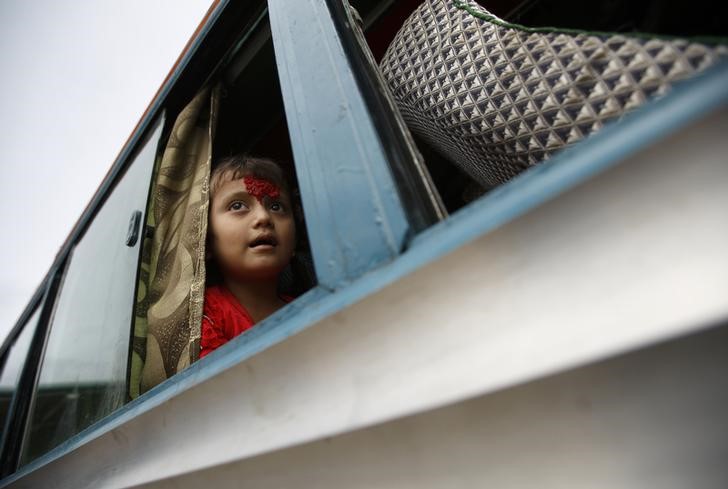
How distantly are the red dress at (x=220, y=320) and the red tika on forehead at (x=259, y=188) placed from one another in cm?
33

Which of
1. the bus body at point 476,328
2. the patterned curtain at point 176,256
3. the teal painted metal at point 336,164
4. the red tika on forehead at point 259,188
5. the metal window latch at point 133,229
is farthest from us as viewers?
the red tika on forehead at point 259,188

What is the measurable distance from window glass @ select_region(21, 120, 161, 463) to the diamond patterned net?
36.5 inches

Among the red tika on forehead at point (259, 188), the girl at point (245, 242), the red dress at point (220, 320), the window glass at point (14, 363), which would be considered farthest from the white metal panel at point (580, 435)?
the window glass at point (14, 363)

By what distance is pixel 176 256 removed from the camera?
3.96ft

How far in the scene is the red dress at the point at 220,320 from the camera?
1062 millimetres

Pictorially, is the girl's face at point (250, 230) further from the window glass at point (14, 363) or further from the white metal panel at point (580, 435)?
the window glass at point (14, 363)

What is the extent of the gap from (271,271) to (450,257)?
985mm

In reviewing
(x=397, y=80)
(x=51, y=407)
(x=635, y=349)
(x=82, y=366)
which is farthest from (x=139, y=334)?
(x=635, y=349)

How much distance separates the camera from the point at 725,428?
0.88ft

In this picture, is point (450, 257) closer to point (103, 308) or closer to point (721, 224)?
point (721, 224)

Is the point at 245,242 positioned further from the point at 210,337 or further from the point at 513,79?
the point at 513,79

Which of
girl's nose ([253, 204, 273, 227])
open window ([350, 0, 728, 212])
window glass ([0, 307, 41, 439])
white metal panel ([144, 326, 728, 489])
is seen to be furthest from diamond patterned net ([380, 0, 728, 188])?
window glass ([0, 307, 41, 439])

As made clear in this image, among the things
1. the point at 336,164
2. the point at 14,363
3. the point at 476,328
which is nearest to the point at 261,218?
the point at 336,164

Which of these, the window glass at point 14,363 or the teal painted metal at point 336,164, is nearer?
the teal painted metal at point 336,164
